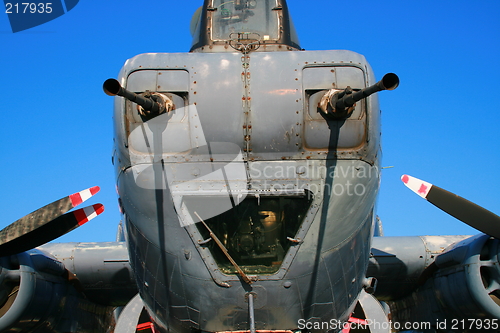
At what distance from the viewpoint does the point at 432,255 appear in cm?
859

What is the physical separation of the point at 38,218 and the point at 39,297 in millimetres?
1426

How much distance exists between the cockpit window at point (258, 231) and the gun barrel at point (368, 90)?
1138 mm

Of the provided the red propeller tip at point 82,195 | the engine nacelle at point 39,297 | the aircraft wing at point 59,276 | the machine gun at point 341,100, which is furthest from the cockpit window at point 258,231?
the engine nacelle at point 39,297

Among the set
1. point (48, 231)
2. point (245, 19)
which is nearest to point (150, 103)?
point (245, 19)

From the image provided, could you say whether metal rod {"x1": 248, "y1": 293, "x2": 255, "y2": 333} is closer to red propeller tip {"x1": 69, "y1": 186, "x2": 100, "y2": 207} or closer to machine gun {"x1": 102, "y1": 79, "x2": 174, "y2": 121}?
machine gun {"x1": 102, "y1": 79, "x2": 174, "y2": 121}

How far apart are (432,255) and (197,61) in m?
5.80

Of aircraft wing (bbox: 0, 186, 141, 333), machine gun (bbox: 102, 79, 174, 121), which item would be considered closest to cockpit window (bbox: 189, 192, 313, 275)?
machine gun (bbox: 102, 79, 174, 121)

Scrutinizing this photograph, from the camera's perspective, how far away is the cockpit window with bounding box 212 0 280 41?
6.87 m

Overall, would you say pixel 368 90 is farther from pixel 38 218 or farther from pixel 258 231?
pixel 38 218

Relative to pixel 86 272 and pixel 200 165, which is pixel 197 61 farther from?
pixel 86 272

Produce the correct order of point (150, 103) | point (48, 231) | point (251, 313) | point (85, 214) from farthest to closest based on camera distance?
point (85, 214), point (48, 231), point (251, 313), point (150, 103)

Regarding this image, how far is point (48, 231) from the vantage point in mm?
7117

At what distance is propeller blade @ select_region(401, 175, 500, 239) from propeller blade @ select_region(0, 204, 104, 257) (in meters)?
4.79

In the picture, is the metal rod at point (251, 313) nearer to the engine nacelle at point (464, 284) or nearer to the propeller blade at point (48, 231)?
the propeller blade at point (48, 231)
